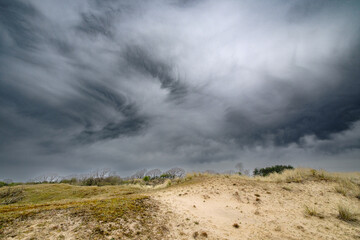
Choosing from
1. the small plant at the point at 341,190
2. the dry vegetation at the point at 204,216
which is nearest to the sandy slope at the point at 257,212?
the dry vegetation at the point at 204,216

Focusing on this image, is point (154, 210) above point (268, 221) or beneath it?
above

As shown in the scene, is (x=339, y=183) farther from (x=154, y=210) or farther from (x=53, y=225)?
(x=53, y=225)

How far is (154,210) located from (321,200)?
12.1 metres

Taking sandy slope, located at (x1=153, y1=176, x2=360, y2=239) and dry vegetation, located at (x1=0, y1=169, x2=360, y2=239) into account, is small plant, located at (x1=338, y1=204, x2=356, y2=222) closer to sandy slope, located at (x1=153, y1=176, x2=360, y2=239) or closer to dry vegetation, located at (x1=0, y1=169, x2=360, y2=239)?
dry vegetation, located at (x1=0, y1=169, x2=360, y2=239)

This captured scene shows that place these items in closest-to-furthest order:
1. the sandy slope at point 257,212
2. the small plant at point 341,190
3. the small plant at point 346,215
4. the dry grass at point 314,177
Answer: the sandy slope at point 257,212
the small plant at point 346,215
the small plant at point 341,190
the dry grass at point 314,177

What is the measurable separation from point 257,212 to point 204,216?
3.37 m

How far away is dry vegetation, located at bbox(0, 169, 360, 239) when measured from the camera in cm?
571

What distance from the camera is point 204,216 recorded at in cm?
855

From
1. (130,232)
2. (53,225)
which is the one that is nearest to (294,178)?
(130,232)

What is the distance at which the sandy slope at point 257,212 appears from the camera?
7.02 meters

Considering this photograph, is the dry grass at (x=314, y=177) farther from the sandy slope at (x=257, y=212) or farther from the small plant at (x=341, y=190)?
the small plant at (x=341, y=190)

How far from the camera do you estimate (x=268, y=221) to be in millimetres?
8422

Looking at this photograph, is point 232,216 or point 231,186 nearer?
point 232,216

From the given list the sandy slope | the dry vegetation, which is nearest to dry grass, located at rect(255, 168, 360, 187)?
the sandy slope
